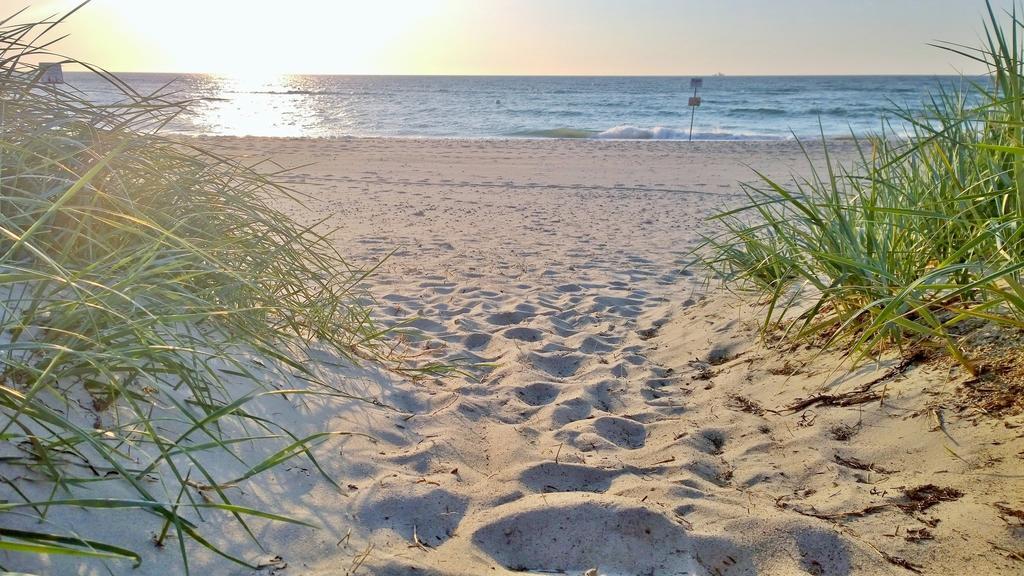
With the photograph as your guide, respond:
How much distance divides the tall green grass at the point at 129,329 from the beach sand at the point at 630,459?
13cm

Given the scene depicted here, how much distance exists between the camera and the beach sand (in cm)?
151

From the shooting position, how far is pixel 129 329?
1409mm

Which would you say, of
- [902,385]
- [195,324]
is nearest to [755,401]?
[902,385]

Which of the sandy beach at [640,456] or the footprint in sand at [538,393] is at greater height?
the sandy beach at [640,456]

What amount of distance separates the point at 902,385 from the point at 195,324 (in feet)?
6.73

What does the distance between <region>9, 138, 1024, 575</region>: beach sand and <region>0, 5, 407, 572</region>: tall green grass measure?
128mm

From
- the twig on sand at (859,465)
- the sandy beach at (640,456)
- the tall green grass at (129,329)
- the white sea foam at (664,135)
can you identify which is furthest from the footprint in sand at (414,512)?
the white sea foam at (664,135)

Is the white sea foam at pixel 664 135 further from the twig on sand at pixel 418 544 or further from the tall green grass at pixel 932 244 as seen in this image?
the twig on sand at pixel 418 544

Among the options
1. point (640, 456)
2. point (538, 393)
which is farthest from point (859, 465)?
point (538, 393)

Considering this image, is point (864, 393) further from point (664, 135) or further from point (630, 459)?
point (664, 135)

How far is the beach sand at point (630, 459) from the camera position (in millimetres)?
1509

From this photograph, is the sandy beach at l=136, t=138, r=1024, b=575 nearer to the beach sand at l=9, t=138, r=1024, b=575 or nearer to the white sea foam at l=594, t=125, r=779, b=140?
the beach sand at l=9, t=138, r=1024, b=575

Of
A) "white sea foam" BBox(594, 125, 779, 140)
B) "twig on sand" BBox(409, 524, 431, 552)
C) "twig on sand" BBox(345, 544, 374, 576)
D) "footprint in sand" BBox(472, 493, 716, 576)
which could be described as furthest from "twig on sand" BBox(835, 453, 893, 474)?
"white sea foam" BBox(594, 125, 779, 140)

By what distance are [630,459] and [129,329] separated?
139 centimetres
